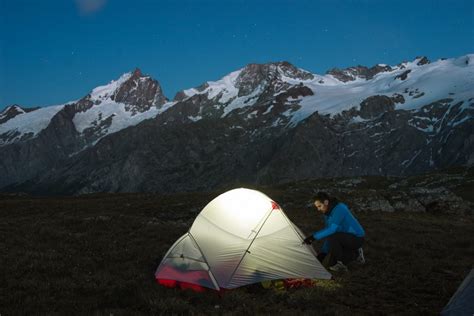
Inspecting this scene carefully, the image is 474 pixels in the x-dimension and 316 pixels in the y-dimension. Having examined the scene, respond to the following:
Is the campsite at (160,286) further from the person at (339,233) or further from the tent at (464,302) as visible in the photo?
the tent at (464,302)

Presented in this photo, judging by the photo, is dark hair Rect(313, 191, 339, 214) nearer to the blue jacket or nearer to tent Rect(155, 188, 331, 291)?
the blue jacket

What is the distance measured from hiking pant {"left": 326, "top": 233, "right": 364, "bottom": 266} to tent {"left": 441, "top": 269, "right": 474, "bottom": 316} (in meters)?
5.25

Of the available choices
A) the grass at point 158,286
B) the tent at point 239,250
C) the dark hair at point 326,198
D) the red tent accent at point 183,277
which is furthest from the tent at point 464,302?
the red tent accent at point 183,277

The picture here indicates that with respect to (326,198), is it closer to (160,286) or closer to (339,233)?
(339,233)

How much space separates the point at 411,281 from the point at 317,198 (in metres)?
4.00

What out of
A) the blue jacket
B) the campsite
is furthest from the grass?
the blue jacket

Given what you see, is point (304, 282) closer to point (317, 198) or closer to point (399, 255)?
point (317, 198)

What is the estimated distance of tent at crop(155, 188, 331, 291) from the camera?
1371 centimetres

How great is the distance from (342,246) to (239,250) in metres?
4.09

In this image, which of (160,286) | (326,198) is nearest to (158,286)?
(160,286)

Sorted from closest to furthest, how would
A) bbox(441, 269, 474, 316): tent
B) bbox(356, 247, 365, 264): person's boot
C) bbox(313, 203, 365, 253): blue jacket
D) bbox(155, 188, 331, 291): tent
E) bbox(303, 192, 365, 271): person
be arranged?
bbox(441, 269, 474, 316): tent < bbox(155, 188, 331, 291): tent < bbox(313, 203, 365, 253): blue jacket < bbox(303, 192, 365, 271): person < bbox(356, 247, 365, 264): person's boot

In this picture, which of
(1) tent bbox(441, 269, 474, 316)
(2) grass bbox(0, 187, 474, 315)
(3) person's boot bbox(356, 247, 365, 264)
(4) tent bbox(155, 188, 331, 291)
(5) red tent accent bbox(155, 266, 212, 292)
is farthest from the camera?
(3) person's boot bbox(356, 247, 365, 264)

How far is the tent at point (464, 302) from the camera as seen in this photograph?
386 inches

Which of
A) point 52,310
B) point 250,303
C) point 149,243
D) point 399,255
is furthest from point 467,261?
point 52,310
